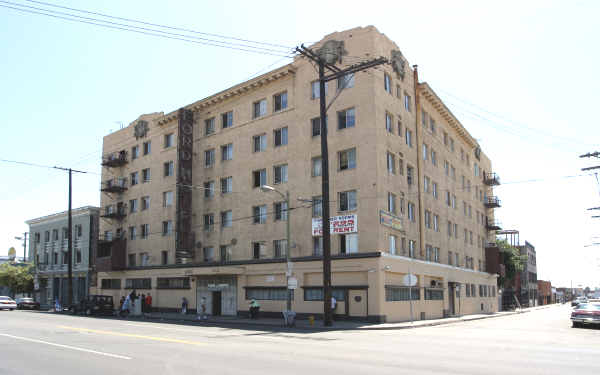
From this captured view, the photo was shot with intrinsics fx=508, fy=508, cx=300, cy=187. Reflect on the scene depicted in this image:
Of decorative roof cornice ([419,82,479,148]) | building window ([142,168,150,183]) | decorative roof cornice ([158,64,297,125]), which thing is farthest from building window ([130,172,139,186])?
decorative roof cornice ([419,82,479,148])

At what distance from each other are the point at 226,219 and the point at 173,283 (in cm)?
799

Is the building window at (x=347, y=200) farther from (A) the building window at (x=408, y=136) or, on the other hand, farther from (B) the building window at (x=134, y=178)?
(B) the building window at (x=134, y=178)

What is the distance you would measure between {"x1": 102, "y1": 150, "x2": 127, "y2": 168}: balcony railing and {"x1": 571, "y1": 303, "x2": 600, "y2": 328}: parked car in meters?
40.4

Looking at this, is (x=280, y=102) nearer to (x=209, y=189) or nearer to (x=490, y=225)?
(x=209, y=189)

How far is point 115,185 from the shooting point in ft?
163

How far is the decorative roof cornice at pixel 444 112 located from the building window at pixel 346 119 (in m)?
9.27

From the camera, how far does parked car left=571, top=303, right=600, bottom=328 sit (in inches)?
1071

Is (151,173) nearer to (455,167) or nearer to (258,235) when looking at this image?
(258,235)

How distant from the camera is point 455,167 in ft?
159

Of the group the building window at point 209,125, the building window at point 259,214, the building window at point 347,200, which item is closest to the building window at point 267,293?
the building window at point 259,214

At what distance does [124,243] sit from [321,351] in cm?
3867

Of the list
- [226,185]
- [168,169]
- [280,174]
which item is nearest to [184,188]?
[168,169]

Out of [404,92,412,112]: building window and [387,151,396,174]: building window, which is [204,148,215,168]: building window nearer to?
[387,151,396,174]: building window

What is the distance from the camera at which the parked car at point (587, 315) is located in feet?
89.2
